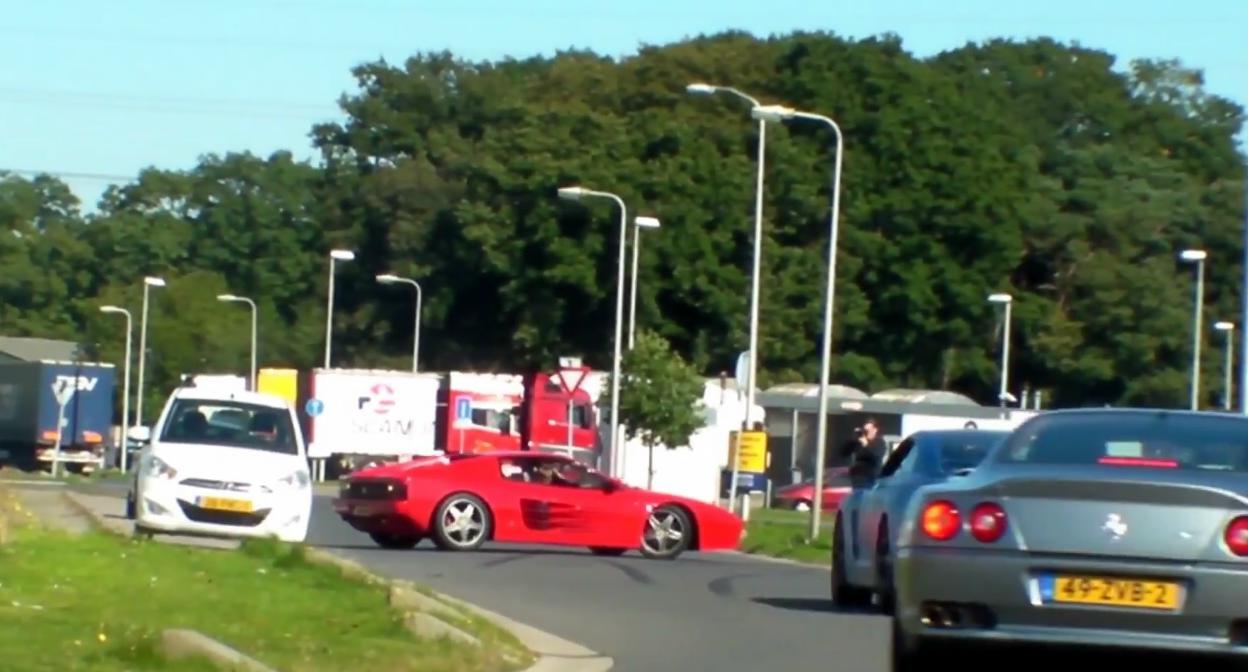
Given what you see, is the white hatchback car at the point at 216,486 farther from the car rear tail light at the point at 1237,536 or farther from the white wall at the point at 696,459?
the white wall at the point at 696,459

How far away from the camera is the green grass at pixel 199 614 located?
40.2ft

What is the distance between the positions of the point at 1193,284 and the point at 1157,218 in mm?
2946

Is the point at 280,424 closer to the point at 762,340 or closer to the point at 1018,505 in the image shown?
the point at 1018,505

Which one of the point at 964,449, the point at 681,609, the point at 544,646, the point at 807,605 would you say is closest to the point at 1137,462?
the point at 544,646

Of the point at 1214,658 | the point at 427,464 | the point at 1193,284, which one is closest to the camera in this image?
the point at 1214,658

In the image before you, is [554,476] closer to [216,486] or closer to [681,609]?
[216,486]

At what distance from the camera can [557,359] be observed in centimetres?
7256

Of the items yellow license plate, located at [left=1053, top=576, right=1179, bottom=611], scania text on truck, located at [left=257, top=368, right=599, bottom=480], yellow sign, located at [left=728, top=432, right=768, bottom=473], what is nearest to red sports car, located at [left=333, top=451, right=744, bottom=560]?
yellow sign, located at [left=728, top=432, right=768, bottom=473]

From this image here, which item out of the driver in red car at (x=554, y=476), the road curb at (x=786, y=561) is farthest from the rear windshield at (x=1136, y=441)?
the driver in red car at (x=554, y=476)

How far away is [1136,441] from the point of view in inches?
486

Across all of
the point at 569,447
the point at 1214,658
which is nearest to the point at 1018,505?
the point at 1214,658

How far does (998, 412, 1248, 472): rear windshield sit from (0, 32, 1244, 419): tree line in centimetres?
5715

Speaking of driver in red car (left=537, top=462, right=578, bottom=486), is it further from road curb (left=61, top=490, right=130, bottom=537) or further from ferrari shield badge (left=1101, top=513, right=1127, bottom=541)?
ferrari shield badge (left=1101, top=513, right=1127, bottom=541)

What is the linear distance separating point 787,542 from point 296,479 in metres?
9.79
